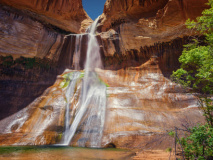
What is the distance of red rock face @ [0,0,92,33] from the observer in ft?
63.8

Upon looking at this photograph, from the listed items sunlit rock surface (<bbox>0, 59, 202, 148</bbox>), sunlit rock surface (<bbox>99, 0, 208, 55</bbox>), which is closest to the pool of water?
sunlit rock surface (<bbox>0, 59, 202, 148</bbox>)

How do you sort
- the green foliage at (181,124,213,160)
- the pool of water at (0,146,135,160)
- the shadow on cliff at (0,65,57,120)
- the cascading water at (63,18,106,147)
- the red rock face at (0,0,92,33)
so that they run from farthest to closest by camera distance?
the red rock face at (0,0,92,33)
the shadow on cliff at (0,65,57,120)
the cascading water at (63,18,106,147)
the pool of water at (0,146,135,160)
the green foliage at (181,124,213,160)

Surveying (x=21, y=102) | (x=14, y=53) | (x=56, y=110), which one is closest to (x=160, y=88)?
(x=56, y=110)

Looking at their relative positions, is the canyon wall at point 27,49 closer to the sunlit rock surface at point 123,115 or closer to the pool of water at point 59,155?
the sunlit rock surface at point 123,115

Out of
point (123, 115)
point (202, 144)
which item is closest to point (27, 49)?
point (123, 115)

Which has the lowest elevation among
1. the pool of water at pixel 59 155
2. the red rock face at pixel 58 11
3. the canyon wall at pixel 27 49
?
the pool of water at pixel 59 155

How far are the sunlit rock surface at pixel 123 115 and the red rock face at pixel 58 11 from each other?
9.79m

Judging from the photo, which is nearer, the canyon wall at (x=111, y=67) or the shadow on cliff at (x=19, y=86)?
the canyon wall at (x=111, y=67)

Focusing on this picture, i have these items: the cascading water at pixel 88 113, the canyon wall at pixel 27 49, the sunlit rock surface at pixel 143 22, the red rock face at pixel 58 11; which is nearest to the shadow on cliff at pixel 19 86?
the canyon wall at pixel 27 49

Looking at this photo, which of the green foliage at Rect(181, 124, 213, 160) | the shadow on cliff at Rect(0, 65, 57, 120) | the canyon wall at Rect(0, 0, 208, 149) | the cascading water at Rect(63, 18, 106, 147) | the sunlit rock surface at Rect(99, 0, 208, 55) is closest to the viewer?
the green foliage at Rect(181, 124, 213, 160)

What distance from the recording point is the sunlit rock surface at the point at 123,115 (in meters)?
11.6

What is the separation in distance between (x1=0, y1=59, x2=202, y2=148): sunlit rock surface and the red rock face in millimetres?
9792

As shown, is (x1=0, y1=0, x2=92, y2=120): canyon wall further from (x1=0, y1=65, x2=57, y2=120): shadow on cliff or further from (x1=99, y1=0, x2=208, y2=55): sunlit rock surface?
(x1=99, y1=0, x2=208, y2=55): sunlit rock surface

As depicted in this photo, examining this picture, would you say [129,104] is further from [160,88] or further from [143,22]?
[143,22]
